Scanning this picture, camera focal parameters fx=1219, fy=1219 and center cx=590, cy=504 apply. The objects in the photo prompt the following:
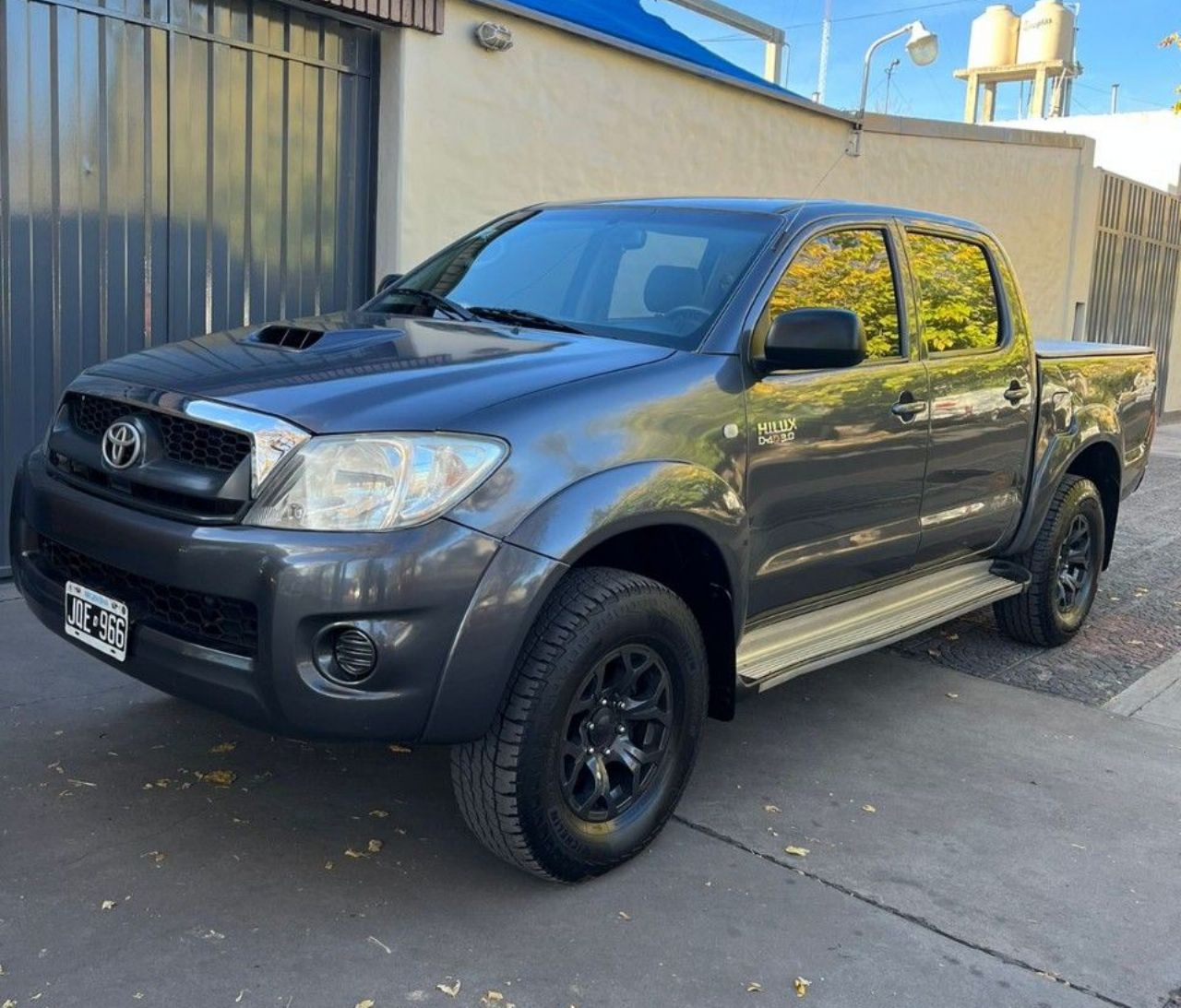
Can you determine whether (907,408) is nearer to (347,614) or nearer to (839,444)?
(839,444)

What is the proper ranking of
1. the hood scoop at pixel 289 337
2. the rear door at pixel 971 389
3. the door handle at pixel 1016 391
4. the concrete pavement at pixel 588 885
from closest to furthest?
the concrete pavement at pixel 588 885 < the hood scoop at pixel 289 337 < the rear door at pixel 971 389 < the door handle at pixel 1016 391

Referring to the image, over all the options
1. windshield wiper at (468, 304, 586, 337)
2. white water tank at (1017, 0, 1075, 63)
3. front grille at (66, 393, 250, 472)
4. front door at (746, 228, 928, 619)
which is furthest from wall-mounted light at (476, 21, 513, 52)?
white water tank at (1017, 0, 1075, 63)

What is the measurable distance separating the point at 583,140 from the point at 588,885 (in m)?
6.24

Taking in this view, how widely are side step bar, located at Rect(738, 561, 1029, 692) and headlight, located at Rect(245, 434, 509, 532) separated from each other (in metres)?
1.26

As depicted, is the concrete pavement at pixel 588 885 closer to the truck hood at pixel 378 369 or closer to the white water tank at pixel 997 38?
the truck hood at pixel 378 369

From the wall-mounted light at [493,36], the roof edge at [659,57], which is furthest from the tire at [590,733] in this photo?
the roof edge at [659,57]

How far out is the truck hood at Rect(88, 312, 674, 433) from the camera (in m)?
2.94

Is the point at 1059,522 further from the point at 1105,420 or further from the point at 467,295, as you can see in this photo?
the point at 467,295

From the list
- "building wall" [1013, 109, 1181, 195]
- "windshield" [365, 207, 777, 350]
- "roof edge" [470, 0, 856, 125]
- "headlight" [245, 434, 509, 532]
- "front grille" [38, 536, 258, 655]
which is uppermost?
"building wall" [1013, 109, 1181, 195]

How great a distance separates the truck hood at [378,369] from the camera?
2943 mm

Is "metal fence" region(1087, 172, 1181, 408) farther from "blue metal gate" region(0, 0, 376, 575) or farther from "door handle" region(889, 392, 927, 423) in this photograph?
"door handle" region(889, 392, 927, 423)

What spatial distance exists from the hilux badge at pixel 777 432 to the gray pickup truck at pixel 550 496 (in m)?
0.01

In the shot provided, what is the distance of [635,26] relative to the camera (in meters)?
8.86

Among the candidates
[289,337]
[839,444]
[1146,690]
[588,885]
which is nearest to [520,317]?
[289,337]
